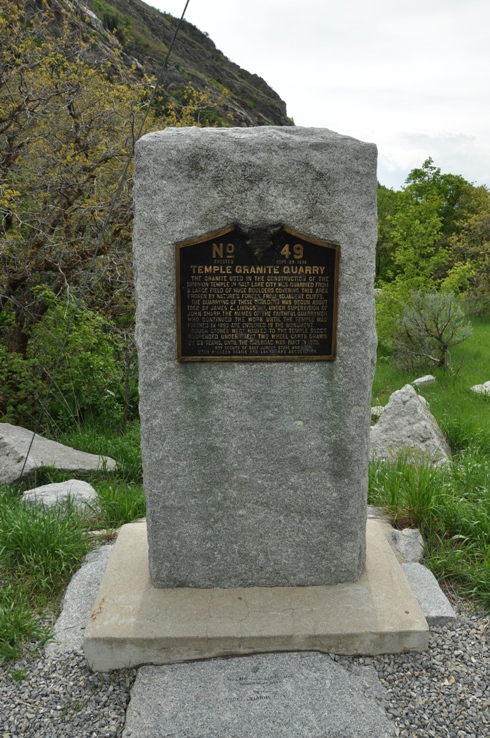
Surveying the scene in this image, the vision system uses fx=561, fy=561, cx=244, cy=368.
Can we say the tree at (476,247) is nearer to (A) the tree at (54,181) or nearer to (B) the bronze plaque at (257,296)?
(A) the tree at (54,181)

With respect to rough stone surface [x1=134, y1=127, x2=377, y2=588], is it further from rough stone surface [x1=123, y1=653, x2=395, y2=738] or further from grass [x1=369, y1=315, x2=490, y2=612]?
grass [x1=369, y1=315, x2=490, y2=612]

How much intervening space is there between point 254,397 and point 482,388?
6.03 metres

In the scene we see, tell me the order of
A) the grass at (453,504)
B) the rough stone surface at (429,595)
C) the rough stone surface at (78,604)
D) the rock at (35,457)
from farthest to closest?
the rock at (35,457), the grass at (453,504), the rough stone surface at (429,595), the rough stone surface at (78,604)

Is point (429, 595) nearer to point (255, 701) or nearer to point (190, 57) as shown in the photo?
point (255, 701)

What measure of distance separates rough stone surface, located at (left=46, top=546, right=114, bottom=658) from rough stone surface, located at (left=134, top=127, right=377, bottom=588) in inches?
18.6

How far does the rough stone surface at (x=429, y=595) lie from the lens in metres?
2.96

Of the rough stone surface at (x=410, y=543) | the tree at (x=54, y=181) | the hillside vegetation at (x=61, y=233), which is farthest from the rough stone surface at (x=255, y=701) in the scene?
the tree at (x=54, y=181)

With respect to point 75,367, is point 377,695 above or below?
below

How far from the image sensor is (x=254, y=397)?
2783 millimetres

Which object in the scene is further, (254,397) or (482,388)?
(482,388)

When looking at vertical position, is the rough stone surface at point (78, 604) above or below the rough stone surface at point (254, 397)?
below

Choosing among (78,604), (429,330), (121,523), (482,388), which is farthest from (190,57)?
(78,604)

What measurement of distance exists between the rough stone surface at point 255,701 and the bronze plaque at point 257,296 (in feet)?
4.73

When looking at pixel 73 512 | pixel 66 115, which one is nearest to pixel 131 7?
pixel 66 115
